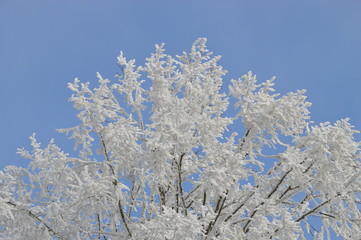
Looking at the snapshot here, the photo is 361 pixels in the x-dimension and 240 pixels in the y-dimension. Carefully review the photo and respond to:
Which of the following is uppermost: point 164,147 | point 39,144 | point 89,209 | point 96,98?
point 39,144

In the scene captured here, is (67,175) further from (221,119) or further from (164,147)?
(221,119)

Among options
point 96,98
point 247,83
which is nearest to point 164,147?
point 96,98

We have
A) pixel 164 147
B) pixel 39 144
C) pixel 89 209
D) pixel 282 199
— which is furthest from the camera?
pixel 39 144

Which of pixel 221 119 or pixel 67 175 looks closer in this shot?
pixel 67 175

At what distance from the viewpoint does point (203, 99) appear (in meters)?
8.39

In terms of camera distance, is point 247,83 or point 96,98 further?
point 247,83

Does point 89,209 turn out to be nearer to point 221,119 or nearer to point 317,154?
point 221,119

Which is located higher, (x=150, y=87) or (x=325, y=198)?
(x=150, y=87)

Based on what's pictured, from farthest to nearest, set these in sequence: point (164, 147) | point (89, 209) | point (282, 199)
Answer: point (282, 199)
point (89, 209)
point (164, 147)

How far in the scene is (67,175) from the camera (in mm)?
7418

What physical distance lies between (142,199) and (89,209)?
156 cm

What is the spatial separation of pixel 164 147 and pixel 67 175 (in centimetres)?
192

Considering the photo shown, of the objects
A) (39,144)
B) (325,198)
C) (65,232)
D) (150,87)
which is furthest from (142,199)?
(325,198)

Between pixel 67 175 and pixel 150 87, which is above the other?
pixel 150 87
